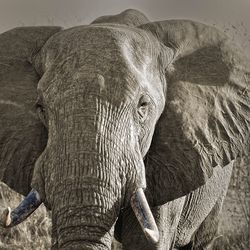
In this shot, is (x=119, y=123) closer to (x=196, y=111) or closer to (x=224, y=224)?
(x=196, y=111)

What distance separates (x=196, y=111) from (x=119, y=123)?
23.9 inches

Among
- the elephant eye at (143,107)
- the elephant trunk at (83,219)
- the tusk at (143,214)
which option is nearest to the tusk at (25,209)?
the elephant trunk at (83,219)

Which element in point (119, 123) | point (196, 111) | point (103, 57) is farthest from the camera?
point (196, 111)

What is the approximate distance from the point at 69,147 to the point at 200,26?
123cm

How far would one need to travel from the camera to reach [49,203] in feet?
14.1

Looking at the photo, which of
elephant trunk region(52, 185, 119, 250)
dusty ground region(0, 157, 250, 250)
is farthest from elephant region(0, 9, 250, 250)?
dusty ground region(0, 157, 250, 250)

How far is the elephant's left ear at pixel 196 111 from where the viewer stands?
4.79 meters

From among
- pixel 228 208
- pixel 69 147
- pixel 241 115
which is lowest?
pixel 228 208

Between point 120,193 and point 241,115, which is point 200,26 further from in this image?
point 120,193

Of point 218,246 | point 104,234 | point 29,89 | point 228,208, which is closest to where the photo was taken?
point 104,234

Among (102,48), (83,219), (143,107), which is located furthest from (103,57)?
(83,219)

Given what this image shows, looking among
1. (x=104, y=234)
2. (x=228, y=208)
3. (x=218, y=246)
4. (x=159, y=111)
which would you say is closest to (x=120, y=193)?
(x=104, y=234)

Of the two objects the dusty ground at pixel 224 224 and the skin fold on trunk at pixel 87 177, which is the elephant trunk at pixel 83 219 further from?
the dusty ground at pixel 224 224

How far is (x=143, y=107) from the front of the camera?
454cm
